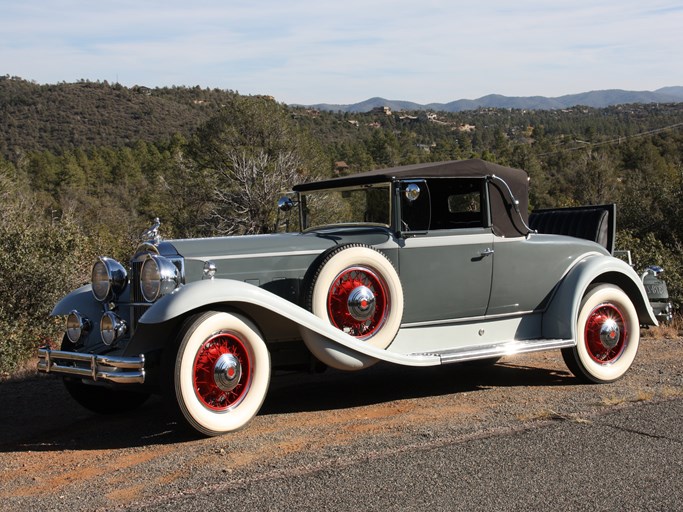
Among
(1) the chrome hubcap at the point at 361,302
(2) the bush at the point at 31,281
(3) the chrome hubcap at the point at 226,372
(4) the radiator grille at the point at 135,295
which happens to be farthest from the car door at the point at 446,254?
(2) the bush at the point at 31,281

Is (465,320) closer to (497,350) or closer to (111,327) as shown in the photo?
(497,350)

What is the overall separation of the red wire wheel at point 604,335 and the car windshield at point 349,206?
83.0 inches

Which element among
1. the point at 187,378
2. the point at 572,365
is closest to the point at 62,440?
the point at 187,378

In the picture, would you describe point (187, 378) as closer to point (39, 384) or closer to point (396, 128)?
point (39, 384)

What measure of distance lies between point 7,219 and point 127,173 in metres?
34.8

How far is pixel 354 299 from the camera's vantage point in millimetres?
5730

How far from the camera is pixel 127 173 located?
148 feet

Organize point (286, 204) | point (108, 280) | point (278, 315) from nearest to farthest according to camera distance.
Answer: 1. point (278, 315)
2. point (108, 280)
3. point (286, 204)

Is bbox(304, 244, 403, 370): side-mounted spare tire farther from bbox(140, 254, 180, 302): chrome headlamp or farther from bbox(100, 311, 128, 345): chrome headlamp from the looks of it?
bbox(100, 311, 128, 345): chrome headlamp

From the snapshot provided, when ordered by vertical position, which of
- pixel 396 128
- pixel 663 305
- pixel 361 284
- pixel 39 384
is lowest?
pixel 39 384

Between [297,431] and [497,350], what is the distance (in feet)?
6.28

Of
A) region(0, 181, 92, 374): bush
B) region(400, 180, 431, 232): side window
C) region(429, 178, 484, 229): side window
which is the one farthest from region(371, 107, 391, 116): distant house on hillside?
region(400, 180, 431, 232): side window

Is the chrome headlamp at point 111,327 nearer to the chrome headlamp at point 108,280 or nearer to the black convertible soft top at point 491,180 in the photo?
the chrome headlamp at point 108,280

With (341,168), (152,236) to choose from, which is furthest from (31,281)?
(341,168)
